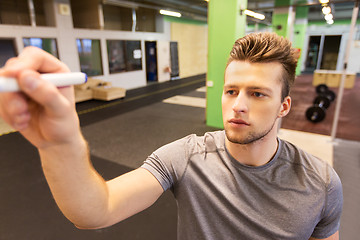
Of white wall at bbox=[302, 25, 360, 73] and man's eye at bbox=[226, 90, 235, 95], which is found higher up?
white wall at bbox=[302, 25, 360, 73]

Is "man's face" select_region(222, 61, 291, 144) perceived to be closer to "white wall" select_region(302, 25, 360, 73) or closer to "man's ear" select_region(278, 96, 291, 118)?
"man's ear" select_region(278, 96, 291, 118)

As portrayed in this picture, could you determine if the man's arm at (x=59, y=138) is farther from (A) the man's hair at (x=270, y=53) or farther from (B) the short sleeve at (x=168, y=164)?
(A) the man's hair at (x=270, y=53)

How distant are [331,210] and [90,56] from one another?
8.98 metres

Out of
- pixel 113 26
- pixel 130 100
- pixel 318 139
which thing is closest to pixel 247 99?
pixel 318 139

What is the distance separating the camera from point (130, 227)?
2.42 metres

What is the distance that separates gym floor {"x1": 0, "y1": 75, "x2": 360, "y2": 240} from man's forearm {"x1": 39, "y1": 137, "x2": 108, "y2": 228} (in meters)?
1.78

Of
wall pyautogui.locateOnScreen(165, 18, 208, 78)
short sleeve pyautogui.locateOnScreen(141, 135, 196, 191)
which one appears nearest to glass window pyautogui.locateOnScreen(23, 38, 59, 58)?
wall pyautogui.locateOnScreen(165, 18, 208, 78)

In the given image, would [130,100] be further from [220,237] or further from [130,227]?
[220,237]

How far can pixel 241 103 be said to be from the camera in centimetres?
93

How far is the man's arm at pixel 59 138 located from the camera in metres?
0.46

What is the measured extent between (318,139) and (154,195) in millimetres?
4394

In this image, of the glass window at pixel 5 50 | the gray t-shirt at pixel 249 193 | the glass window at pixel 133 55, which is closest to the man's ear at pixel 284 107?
the gray t-shirt at pixel 249 193

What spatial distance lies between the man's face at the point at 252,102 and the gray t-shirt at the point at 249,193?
6.2 inches

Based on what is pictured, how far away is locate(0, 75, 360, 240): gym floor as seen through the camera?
238cm
